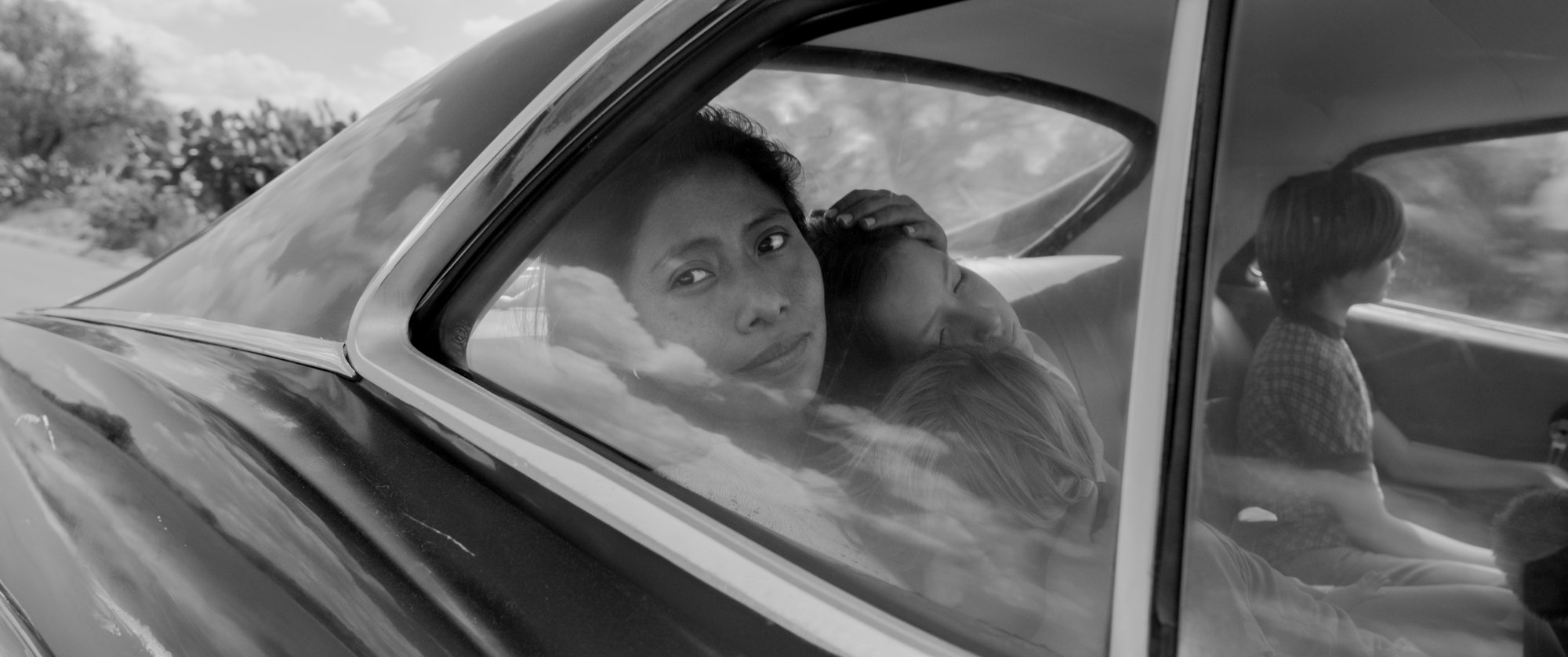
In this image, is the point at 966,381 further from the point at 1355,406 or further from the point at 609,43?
the point at 609,43

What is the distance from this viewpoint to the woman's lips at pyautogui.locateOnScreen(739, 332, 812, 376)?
1.20 meters

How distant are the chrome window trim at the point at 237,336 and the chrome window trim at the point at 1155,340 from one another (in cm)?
100

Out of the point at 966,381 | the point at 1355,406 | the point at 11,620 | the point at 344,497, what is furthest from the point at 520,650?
the point at 11,620

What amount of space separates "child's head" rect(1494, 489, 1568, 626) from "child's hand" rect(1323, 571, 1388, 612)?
9 cm

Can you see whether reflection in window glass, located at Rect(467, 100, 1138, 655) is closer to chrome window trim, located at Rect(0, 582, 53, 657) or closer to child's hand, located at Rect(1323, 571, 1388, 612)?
child's hand, located at Rect(1323, 571, 1388, 612)

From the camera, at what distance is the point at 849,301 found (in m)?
1.22

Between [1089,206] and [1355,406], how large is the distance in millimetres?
322

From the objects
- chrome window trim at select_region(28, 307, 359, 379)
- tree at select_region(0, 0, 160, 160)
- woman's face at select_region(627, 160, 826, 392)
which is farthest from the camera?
tree at select_region(0, 0, 160, 160)

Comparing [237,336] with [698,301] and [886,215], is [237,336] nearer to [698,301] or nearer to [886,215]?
[698,301]

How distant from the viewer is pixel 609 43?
1321mm

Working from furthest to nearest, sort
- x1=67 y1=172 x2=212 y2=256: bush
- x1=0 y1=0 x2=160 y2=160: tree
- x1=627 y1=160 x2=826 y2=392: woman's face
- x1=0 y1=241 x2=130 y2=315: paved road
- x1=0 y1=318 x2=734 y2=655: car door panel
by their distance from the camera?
1. x1=0 y1=0 x2=160 y2=160: tree
2. x1=67 y1=172 x2=212 y2=256: bush
3. x1=0 y1=241 x2=130 y2=315: paved road
4. x1=627 y1=160 x2=826 y2=392: woman's face
5. x1=0 y1=318 x2=734 y2=655: car door panel

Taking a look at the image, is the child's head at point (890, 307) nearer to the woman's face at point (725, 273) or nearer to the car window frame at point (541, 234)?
the woman's face at point (725, 273)

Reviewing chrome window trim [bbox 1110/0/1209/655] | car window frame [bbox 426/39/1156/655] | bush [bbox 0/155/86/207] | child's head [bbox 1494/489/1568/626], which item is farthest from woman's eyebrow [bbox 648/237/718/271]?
bush [bbox 0/155/86/207]

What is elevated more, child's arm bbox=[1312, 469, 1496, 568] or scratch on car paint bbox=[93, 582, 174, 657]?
child's arm bbox=[1312, 469, 1496, 568]
